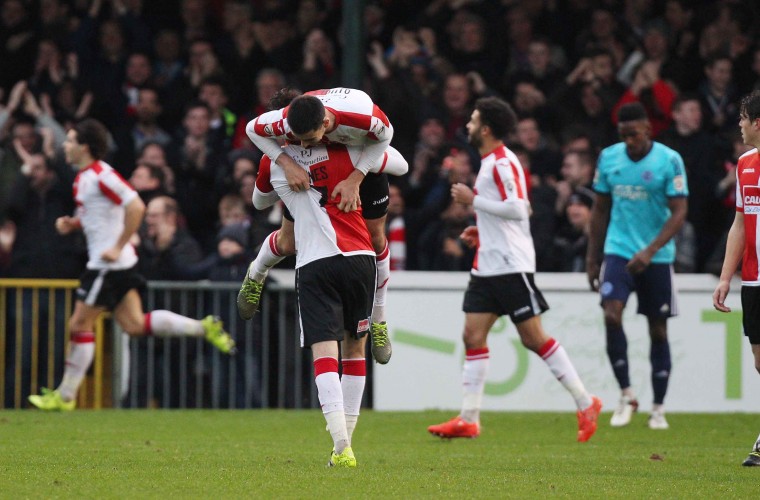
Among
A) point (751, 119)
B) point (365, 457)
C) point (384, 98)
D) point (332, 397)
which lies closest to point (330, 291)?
point (332, 397)

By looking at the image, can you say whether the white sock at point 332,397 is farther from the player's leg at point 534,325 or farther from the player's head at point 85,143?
the player's head at point 85,143

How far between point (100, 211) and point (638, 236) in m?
4.78

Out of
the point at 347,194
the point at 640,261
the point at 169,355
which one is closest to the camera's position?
the point at 347,194

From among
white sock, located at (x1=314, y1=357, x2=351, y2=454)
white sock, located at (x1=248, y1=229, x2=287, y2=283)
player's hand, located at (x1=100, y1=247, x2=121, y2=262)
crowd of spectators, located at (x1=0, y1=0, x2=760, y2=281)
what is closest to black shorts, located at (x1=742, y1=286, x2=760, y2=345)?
white sock, located at (x1=314, y1=357, x2=351, y2=454)

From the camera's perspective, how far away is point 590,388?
13.2 metres

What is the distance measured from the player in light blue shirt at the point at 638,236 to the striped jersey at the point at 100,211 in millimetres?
4210

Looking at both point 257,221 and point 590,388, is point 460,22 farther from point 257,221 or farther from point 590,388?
point 590,388

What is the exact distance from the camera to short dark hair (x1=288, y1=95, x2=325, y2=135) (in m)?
7.07

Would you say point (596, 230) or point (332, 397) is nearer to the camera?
point (332, 397)

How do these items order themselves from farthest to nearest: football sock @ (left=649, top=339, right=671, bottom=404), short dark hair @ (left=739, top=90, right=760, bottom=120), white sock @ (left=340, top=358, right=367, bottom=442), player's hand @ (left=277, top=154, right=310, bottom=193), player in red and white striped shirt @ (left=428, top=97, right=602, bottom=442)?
football sock @ (left=649, top=339, right=671, bottom=404), player in red and white striped shirt @ (left=428, top=97, right=602, bottom=442), white sock @ (left=340, top=358, right=367, bottom=442), short dark hair @ (left=739, top=90, right=760, bottom=120), player's hand @ (left=277, top=154, right=310, bottom=193)

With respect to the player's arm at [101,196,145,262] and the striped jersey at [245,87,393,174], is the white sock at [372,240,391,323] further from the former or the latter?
the player's arm at [101,196,145,262]

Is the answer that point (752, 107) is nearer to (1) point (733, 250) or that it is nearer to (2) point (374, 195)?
(1) point (733, 250)

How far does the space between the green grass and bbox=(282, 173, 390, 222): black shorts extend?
1.45 meters

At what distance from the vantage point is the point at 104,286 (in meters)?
12.4
